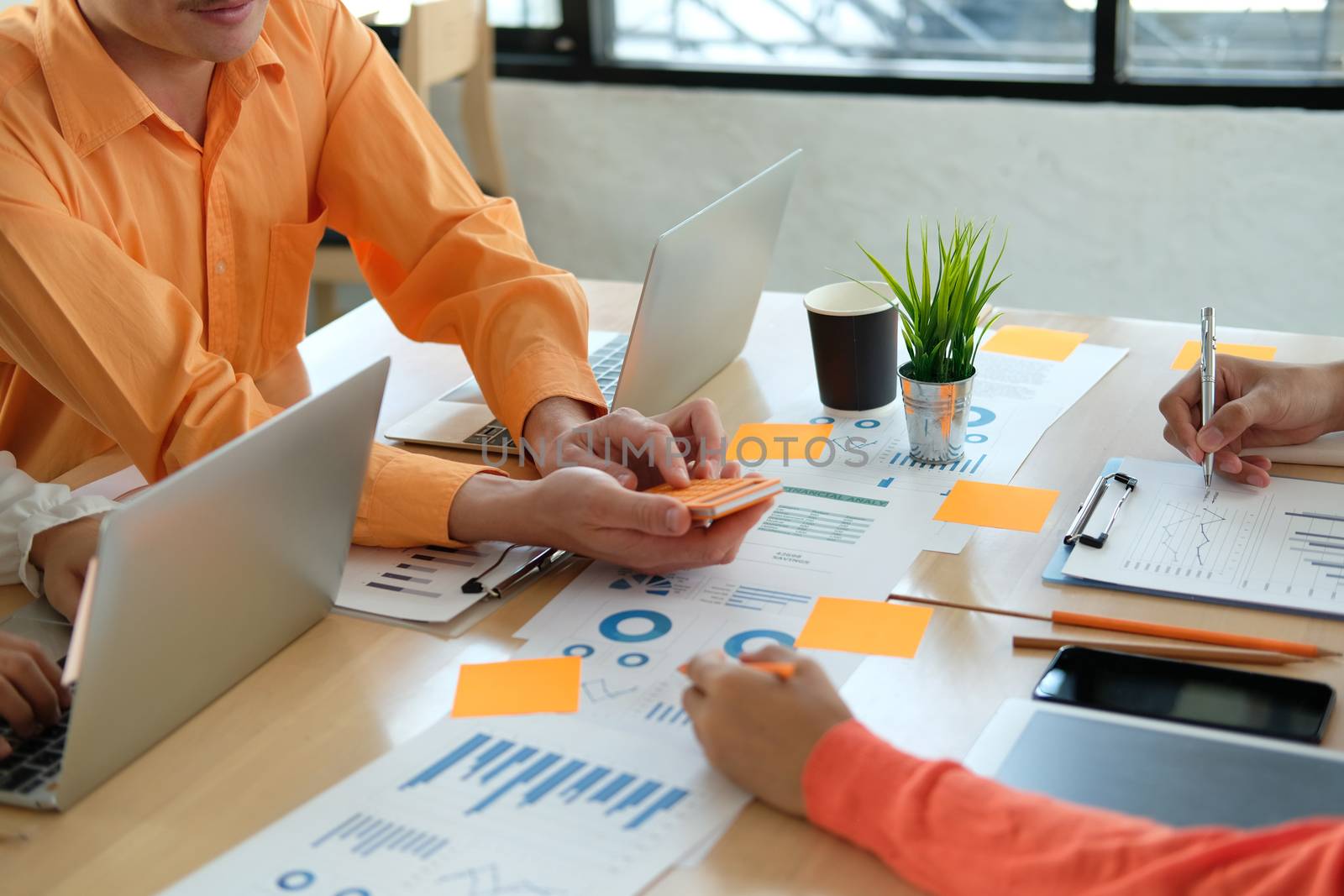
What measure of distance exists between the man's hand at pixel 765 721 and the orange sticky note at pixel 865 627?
12cm

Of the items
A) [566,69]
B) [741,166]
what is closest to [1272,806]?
[741,166]

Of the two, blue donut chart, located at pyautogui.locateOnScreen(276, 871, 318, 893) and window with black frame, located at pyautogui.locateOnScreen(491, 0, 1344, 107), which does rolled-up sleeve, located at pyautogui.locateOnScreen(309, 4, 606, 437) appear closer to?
blue donut chart, located at pyautogui.locateOnScreen(276, 871, 318, 893)

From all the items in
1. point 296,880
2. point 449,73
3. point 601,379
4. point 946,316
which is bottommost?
point 296,880

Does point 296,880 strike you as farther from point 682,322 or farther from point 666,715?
point 682,322

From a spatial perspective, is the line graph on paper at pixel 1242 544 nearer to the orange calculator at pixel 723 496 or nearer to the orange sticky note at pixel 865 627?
the orange sticky note at pixel 865 627

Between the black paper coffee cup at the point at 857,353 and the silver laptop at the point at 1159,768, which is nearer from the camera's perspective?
the silver laptop at the point at 1159,768

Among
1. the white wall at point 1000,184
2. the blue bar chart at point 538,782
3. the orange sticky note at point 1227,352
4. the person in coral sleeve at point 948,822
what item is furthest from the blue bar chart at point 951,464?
the white wall at point 1000,184

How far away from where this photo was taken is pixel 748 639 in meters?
1.07

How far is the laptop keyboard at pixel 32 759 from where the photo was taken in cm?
94

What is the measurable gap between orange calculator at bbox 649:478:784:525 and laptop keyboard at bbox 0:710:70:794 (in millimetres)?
500

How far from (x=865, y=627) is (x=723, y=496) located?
0.16 metres

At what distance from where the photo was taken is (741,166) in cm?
354

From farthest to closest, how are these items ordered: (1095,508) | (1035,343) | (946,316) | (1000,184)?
(1000,184)
(1035,343)
(946,316)
(1095,508)

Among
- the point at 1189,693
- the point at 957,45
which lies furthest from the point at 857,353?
the point at 957,45
